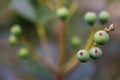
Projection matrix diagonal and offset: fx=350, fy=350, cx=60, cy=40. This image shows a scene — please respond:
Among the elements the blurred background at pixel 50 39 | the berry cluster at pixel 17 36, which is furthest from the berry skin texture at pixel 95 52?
the blurred background at pixel 50 39

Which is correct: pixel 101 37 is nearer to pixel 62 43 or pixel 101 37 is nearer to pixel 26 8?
pixel 62 43

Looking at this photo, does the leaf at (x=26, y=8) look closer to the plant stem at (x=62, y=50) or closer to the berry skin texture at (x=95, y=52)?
the plant stem at (x=62, y=50)

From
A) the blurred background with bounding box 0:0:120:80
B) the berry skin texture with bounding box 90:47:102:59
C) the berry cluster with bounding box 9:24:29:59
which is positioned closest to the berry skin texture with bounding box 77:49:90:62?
the berry skin texture with bounding box 90:47:102:59

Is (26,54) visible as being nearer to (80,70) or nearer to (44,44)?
(44,44)

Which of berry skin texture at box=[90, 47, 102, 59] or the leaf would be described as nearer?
berry skin texture at box=[90, 47, 102, 59]

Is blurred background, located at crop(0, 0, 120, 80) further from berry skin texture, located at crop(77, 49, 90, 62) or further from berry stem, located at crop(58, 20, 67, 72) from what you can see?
berry skin texture, located at crop(77, 49, 90, 62)

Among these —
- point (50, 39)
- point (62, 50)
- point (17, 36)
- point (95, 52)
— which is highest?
point (50, 39)

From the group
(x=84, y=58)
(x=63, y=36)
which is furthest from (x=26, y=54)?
(x=84, y=58)

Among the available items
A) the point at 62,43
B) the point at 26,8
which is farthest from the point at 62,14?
the point at 26,8
